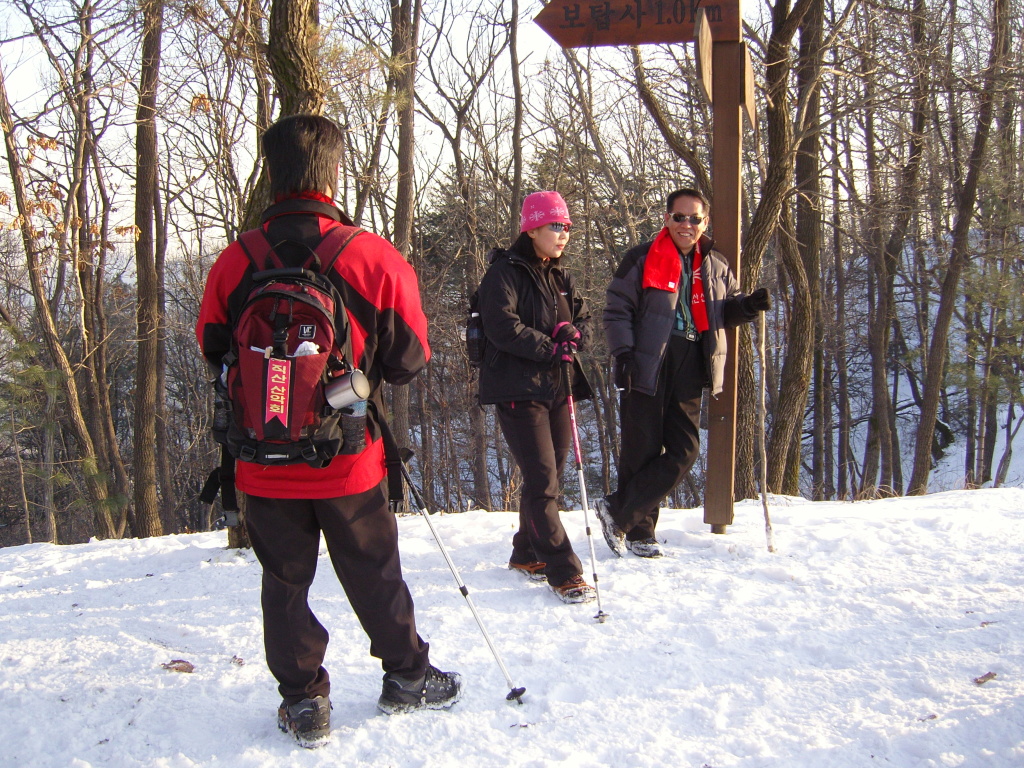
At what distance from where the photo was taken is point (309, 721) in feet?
7.64

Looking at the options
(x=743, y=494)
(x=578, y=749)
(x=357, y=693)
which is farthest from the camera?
(x=743, y=494)

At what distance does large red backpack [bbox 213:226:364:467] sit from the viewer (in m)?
2.04

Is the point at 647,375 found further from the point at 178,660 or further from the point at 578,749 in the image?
the point at 178,660

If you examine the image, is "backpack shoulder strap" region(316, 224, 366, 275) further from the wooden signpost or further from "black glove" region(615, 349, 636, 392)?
the wooden signpost

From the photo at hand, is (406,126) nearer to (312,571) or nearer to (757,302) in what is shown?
(757,302)

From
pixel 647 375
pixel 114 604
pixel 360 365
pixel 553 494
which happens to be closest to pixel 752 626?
pixel 553 494

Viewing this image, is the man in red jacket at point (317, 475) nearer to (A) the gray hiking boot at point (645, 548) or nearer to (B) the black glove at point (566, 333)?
(B) the black glove at point (566, 333)

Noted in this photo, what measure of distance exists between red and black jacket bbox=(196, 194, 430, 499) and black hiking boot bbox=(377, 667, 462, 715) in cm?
71

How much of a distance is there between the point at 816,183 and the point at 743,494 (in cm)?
689

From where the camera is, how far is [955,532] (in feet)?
13.5

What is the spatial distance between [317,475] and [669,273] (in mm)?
2356

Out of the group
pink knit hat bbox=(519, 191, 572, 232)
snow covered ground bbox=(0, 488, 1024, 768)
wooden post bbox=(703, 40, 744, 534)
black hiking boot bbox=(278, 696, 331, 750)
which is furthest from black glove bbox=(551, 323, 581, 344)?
black hiking boot bbox=(278, 696, 331, 750)

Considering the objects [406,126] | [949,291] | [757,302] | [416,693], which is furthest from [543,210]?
[949,291]

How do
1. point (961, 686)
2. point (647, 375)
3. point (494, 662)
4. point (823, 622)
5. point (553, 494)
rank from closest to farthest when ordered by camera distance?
point (961, 686)
point (494, 662)
point (823, 622)
point (553, 494)
point (647, 375)
